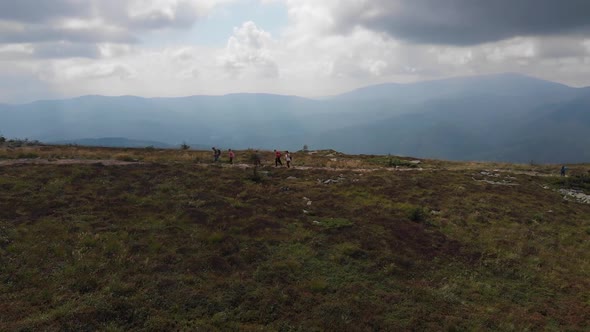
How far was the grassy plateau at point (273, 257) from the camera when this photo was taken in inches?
492

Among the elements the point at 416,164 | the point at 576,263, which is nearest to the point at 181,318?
the point at 576,263

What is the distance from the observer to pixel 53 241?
16.2m

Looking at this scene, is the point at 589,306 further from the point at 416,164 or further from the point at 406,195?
the point at 416,164

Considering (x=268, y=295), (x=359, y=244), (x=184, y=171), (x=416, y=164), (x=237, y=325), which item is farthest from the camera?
(x=416, y=164)

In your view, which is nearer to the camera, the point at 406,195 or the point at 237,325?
the point at 237,325

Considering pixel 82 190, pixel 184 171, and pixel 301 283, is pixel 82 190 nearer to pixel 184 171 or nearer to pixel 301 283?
pixel 184 171

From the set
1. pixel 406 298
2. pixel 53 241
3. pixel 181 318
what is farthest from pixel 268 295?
pixel 53 241

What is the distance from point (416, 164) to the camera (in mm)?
49594

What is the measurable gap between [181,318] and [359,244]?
9.71 m

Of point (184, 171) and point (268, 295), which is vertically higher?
point (184, 171)

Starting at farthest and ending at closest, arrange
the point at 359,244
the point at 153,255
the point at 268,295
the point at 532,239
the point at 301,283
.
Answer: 1. the point at 532,239
2. the point at 359,244
3. the point at 153,255
4. the point at 301,283
5. the point at 268,295

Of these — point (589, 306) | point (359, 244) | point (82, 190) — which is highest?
point (82, 190)

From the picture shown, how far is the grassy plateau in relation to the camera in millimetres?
12508

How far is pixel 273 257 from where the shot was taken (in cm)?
1652
